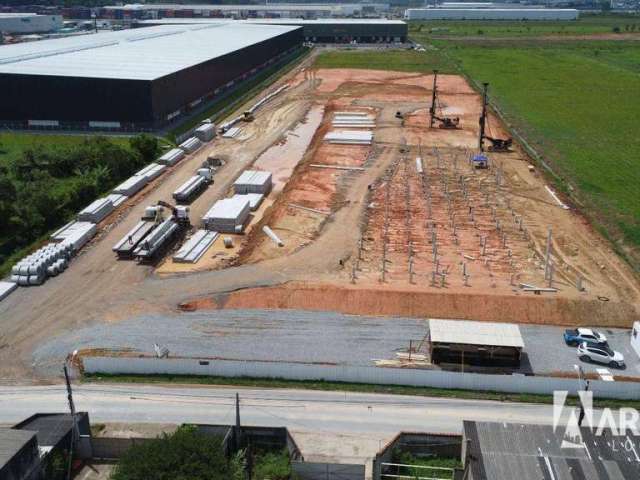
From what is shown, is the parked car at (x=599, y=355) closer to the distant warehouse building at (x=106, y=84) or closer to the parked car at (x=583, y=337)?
the parked car at (x=583, y=337)

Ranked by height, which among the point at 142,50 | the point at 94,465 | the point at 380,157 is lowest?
the point at 94,465

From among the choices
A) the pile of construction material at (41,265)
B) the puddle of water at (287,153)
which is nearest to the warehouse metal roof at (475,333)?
the pile of construction material at (41,265)

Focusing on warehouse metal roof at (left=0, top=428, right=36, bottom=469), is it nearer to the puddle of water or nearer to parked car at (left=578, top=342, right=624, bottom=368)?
parked car at (left=578, top=342, right=624, bottom=368)

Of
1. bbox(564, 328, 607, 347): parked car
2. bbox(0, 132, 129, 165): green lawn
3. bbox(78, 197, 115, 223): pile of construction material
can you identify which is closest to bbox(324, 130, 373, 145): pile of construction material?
bbox(0, 132, 129, 165): green lawn

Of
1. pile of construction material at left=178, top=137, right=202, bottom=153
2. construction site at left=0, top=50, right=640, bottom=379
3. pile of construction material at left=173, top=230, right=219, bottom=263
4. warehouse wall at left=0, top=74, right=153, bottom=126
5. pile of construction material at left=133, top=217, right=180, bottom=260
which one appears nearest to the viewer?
construction site at left=0, top=50, right=640, bottom=379

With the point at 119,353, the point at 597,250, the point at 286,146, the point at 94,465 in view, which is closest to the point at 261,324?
the point at 119,353

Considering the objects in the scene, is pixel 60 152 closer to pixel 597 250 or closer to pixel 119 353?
pixel 119 353
